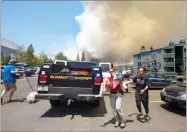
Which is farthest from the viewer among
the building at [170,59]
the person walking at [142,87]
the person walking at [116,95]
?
the building at [170,59]

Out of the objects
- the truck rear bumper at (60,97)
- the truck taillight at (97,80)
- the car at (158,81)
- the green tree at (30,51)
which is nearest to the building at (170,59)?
the car at (158,81)

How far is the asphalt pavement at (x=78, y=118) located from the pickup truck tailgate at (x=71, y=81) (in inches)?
37.8

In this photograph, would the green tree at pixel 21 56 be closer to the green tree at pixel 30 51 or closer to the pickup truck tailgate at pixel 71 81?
the green tree at pixel 30 51

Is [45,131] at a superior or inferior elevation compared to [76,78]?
inferior

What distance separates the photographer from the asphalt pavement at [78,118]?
600 centimetres

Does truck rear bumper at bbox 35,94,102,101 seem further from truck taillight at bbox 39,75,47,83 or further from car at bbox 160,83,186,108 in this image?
car at bbox 160,83,186,108

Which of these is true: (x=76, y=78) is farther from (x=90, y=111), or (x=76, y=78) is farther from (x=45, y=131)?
(x=45, y=131)

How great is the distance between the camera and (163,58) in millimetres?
57906

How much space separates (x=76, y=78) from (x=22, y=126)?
2.27 m

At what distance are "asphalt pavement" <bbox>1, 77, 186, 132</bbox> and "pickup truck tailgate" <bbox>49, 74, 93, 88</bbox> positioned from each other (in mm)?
961

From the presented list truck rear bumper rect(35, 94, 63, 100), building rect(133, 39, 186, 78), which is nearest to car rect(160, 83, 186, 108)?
truck rear bumper rect(35, 94, 63, 100)

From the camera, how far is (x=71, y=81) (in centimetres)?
750

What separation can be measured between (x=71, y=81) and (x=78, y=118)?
1.22 meters

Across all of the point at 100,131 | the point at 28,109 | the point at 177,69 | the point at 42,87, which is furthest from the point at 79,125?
the point at 177,69
